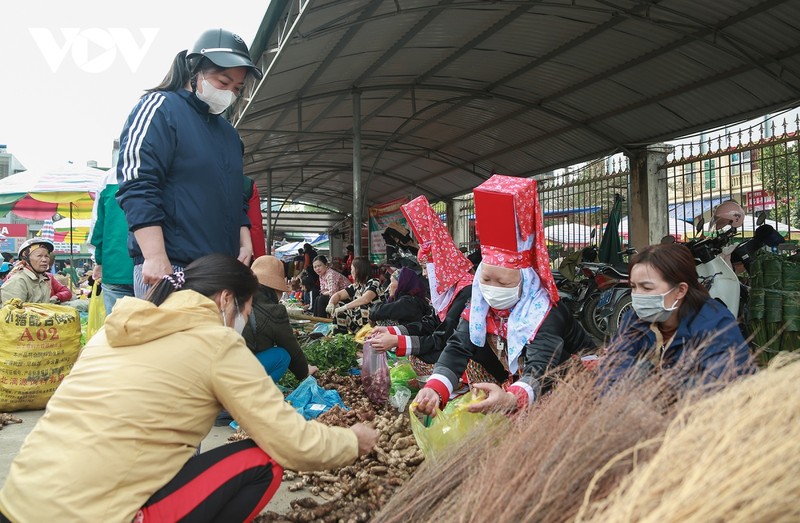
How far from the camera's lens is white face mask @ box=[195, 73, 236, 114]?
230cm

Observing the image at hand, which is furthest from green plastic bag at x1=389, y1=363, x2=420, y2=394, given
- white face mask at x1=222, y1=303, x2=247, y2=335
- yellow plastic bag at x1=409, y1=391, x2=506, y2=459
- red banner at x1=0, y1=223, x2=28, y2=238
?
red banner at x1=0, y1=223, x2=28, y2=238

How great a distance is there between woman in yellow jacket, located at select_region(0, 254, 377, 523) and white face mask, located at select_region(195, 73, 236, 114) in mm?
950

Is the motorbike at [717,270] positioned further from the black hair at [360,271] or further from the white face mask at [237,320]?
the white face mask at [237,320]

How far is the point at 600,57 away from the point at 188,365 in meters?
6.33

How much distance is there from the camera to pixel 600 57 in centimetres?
662

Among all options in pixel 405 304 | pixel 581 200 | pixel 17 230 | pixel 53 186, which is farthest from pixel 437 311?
pixel 17 230

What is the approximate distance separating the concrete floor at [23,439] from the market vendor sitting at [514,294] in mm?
845

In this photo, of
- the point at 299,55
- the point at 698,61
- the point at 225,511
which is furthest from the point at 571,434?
the point at 698,61

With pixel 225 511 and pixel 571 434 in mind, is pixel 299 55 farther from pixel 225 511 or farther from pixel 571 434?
pixel 571 434

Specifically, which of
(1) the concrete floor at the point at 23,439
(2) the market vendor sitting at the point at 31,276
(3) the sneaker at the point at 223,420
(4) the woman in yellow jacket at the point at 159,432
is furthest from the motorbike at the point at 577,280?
(4) the woman in yellow jacket at the point at 159,432

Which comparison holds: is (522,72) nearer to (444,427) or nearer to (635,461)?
(444,427)

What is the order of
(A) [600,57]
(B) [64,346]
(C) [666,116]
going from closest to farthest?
(B) [64,346], (A) [600,57], (C) [666,116]

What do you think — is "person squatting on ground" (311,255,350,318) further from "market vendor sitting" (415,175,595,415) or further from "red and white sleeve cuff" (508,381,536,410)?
"red and white sleeve cuff" (508,381,536,410)

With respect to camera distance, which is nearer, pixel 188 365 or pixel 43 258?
pixel 188 365
